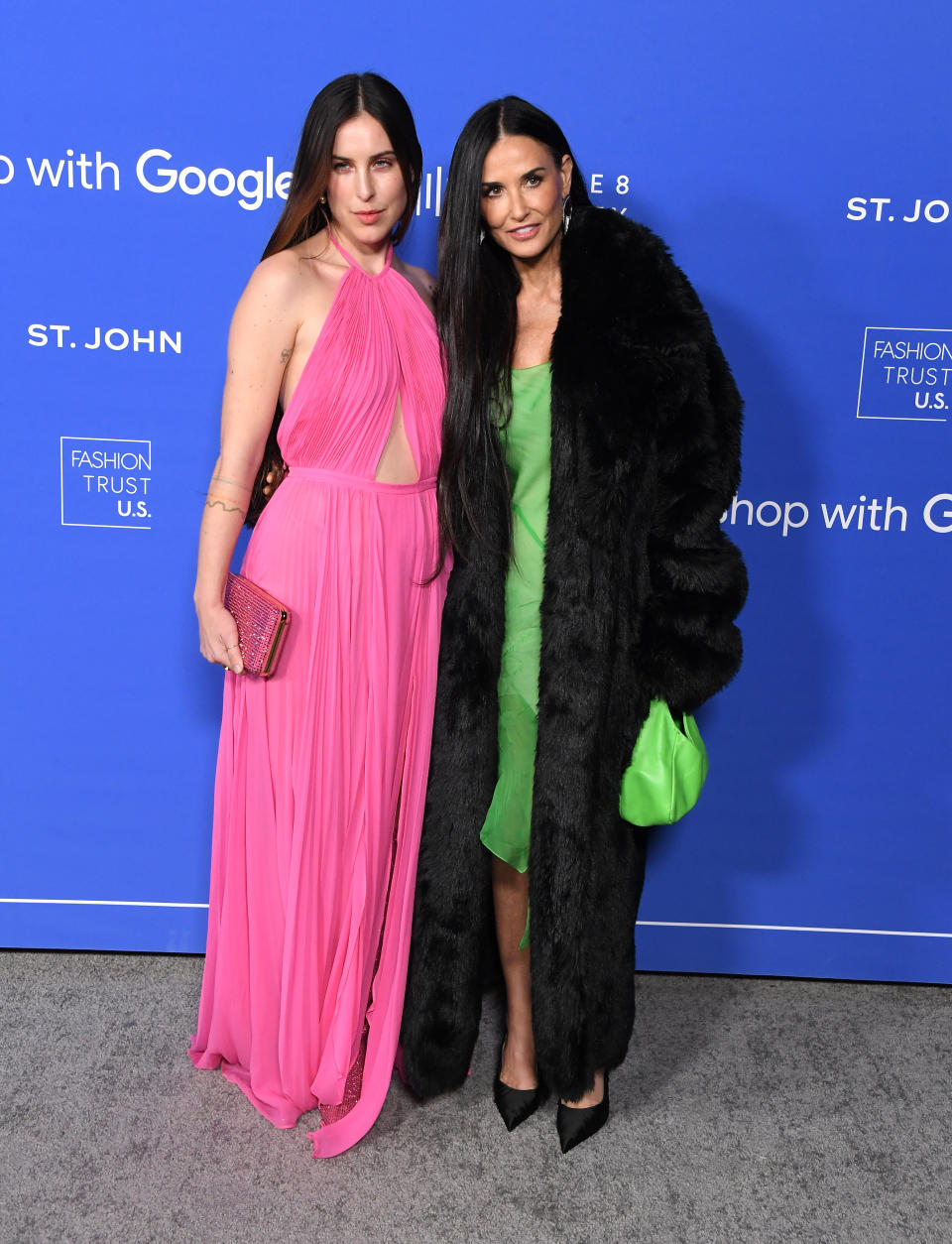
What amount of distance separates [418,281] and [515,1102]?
1672 mm

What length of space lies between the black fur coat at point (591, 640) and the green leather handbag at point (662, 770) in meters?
0.03

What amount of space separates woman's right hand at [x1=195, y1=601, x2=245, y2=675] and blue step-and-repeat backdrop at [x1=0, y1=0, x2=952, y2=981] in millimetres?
564

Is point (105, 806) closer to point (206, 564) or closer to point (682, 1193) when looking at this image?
point (206, 564)

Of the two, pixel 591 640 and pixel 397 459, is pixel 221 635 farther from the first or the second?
pixel 591 640

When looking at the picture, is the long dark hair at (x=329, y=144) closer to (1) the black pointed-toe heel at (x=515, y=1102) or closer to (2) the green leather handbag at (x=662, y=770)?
(2) the green leather handbag at (x=662, y=770)

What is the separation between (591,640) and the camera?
2078 mm

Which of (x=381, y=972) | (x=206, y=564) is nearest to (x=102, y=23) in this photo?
(x=206, y=564)

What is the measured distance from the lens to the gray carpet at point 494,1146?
6.77 ft

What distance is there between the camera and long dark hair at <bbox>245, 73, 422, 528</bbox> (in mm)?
2014

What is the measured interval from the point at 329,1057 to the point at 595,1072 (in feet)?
1.76

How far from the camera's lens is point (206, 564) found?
7.20 feet

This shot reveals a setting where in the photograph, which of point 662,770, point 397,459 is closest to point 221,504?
point 397,459

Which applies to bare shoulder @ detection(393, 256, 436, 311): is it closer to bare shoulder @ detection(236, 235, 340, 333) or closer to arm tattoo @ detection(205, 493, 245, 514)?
bare shoulder @ detection(236, 235, 340, 333)

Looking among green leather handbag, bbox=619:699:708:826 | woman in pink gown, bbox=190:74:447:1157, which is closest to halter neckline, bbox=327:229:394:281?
woman in pink gown, bbox=190:74:447:1157
